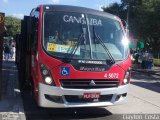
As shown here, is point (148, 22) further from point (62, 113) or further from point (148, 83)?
point (62, 113)

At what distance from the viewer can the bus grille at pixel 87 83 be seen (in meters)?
9.12

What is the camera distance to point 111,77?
31.3 feet

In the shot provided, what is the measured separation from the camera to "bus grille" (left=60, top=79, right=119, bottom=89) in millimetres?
9125

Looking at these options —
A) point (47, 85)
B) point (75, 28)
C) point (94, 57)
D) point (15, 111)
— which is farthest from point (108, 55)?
point (15, 111)

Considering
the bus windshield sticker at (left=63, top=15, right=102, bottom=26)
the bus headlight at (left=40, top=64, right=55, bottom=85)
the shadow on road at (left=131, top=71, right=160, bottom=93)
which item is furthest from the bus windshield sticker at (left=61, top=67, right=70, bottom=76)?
the shadow on road at (left=131, top=71, right=160, bottom=93)

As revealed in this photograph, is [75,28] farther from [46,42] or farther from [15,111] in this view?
[15,111]

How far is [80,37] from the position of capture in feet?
31.7

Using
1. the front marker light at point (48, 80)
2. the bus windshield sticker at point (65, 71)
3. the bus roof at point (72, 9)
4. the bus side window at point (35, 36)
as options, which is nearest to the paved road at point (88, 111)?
the front marker light at point (48, 80)

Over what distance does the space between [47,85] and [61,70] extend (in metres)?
0.44

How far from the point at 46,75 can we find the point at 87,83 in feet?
3.01

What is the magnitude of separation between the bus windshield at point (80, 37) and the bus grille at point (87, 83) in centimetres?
55

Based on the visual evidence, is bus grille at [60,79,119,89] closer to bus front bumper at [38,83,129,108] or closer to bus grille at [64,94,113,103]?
bus front bumper at [38,83,129,108]

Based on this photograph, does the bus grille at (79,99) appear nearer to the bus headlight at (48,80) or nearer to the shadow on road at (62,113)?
the bus headlight at (48,80)

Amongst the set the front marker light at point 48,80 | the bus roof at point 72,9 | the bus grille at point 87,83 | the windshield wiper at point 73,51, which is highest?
the bus roof at point 72,9
